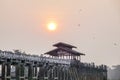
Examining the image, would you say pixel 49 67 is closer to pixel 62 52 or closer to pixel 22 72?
pixel 22 72

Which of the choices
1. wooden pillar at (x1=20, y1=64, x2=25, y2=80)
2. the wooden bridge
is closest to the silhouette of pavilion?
the wooden bridge

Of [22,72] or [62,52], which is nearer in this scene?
[22,72]

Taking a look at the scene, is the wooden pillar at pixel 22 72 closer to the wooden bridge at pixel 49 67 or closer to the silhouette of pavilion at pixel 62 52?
the wooden bridge at pixel 49 67

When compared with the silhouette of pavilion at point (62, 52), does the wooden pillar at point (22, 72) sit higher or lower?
lower

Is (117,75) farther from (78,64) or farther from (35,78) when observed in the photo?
(35,78)

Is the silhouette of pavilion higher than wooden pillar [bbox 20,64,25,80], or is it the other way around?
the silhouette of pavilion

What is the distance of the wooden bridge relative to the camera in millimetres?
55094

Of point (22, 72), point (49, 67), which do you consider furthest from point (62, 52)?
point (22, 72)

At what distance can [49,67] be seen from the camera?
68.9 m

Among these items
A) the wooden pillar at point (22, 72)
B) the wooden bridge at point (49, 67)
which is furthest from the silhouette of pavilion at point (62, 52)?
the wooden pillar at point (22, 72)

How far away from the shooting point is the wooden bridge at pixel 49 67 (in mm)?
55094

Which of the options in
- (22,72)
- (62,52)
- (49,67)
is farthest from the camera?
(62,52)

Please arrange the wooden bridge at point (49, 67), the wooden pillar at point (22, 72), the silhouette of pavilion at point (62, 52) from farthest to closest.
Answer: the silhouette of pavilion at point (62, 52)
the wooden pillar at point (22, 72)
the wooden bridge at point (49, 67)

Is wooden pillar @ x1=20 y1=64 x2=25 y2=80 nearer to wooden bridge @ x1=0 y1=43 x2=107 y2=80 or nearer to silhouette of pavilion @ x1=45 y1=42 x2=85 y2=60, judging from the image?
wooden bridge @ x1=0 y1=43 x2=107 y2=80
